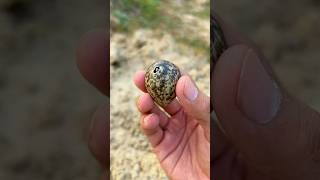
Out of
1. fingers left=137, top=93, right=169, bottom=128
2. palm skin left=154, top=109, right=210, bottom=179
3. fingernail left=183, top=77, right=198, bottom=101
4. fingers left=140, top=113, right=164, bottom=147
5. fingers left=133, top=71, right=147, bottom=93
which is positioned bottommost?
palm skin left=154, top=109, right=210, bottom=179

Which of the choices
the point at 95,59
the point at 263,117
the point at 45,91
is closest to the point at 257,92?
the point at 263,117

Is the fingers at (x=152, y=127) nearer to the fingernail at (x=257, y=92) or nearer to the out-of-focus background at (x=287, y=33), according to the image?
the fingernail at (x=257, y=92)

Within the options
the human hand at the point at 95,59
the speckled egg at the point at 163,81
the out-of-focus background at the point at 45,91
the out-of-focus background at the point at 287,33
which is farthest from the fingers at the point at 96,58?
the out-of-focus background at the point at 287,33

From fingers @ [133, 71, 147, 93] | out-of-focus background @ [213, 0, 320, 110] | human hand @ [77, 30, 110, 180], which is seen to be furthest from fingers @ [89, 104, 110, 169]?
out-of-focus background @ [213, 0, 320, 110]

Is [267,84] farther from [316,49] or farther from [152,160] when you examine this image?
[316,49]

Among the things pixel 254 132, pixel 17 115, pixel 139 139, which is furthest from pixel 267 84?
pixel 17 115

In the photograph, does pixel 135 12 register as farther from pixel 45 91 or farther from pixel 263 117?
pixel 45 91

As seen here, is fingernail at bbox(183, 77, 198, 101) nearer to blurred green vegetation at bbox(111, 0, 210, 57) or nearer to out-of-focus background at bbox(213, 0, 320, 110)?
blurred green vegetation at bbox(111, 0, 210, 57)
